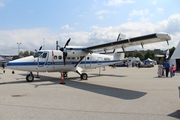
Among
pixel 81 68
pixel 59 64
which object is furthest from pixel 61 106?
pixel 81 68

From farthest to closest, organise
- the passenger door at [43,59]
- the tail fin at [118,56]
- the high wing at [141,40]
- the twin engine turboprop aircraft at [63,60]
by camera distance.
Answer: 1. the tail fin at [118,56]
2. the passenger door at [43,59]
3. the twin engine turboprop aircraft at [63,60]
4. the high wing at [141,40]

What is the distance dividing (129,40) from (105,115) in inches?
328

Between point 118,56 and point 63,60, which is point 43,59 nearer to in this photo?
point 63,60

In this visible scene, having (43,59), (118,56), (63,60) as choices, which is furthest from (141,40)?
(118,56)

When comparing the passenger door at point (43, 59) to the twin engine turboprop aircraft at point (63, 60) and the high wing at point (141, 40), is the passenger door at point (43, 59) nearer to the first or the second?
the twin engine turboprop aircraft at point (63, 60)

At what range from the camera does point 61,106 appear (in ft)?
23.8

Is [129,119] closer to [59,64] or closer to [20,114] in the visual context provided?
[20,114]

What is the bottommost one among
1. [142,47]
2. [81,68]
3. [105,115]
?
[105,115]

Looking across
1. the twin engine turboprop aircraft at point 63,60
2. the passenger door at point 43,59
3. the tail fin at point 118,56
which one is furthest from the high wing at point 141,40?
the tail fin at point 118,56

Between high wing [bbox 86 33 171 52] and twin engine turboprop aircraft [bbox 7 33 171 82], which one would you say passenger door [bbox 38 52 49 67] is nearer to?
twin engine turboprop aircraft [bbox 7 33 171 82]

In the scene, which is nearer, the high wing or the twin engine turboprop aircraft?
the high wing

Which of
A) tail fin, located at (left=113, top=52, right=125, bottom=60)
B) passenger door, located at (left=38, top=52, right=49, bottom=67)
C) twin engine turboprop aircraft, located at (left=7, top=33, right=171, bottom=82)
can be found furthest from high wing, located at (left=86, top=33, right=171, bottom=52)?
tail fin, located at (left=113, top=52, right=125, bottom=60)

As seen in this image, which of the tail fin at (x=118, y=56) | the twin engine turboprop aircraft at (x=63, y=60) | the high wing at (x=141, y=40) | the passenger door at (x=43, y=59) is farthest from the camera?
the tail fin at (x=118, y=56)

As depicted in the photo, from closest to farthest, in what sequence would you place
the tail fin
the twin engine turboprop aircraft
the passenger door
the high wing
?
the high wing, the twin engine turboprop aircraft, the passenger door, the tail fin
